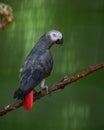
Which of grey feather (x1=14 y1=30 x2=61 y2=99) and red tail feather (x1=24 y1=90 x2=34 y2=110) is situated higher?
grey feather (x1=14 y1=30 x2=61 y2=99)

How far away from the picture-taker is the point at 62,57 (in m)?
2.34

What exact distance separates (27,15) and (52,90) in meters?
0.32

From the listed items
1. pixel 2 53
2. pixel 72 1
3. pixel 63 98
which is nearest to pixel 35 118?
pixel 63 98

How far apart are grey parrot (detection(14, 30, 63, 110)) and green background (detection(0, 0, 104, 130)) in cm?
12

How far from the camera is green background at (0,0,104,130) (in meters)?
2.34

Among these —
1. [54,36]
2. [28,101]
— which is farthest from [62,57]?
[28,101]

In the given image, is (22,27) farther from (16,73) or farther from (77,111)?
(77,111)

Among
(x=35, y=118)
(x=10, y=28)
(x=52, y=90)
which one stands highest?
(x=10, y=28)

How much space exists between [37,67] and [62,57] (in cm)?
19

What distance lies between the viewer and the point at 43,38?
7.29 feet

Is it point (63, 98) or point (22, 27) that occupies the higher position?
point (22, 27)

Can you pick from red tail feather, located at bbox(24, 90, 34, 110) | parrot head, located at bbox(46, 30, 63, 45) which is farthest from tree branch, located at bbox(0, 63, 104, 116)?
parrot head, located at bbox(46, 30, 63, 45)

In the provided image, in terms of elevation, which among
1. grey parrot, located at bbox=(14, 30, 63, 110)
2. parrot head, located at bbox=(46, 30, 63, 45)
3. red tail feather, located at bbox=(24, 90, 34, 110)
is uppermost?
parrot head, located at bbox=(46, 30, 63, 45)

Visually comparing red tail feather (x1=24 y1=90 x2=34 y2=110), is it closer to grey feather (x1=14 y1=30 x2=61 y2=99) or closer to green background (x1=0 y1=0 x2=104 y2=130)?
grey feather (x1=14 y1=30 x2=61 y2=99)
